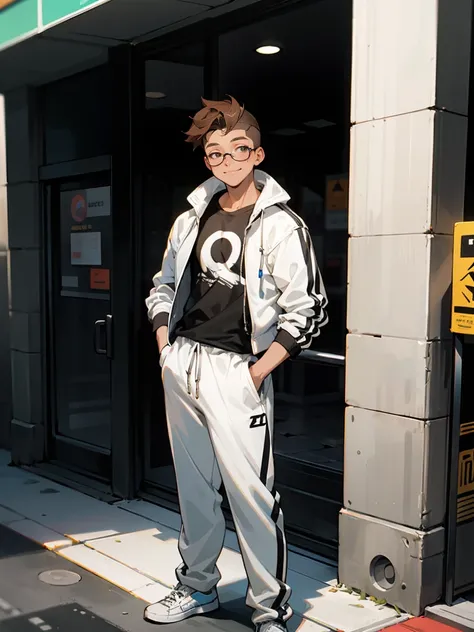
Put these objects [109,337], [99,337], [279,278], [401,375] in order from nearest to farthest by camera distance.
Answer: [279,278]
[401,375]
[109,337]
[99,337]

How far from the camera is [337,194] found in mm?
5234

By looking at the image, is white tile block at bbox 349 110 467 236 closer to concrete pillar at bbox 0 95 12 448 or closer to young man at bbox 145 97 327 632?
young man at bbox 145 97 327 632

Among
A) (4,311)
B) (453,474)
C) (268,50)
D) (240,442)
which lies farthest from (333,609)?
(4,311)

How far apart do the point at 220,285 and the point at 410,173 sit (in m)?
1.03

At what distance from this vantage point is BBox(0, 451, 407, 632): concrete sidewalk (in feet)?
12.8

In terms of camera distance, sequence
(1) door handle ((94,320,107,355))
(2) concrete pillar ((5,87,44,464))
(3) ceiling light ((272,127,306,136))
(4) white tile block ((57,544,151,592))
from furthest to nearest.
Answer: (2) concrete pillar ((5,87,44,464)), (1) door handle ((94,320,107,355)), (3) ceiling light ((272,127,306,136)), (4) white tile block ((57,544,151,592))

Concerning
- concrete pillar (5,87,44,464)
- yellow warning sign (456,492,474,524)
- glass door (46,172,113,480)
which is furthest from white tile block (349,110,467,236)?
concrete pillar (5,87,44,464)

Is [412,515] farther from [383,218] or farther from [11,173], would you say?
[11,173]

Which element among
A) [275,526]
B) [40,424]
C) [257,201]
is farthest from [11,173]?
[275,526]

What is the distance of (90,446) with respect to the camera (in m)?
6.43

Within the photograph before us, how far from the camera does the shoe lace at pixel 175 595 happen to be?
12.6ft

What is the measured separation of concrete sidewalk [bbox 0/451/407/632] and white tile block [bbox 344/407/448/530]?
19.9 inches

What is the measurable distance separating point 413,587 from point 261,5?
134 inches

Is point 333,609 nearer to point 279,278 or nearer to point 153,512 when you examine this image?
point 279,278
